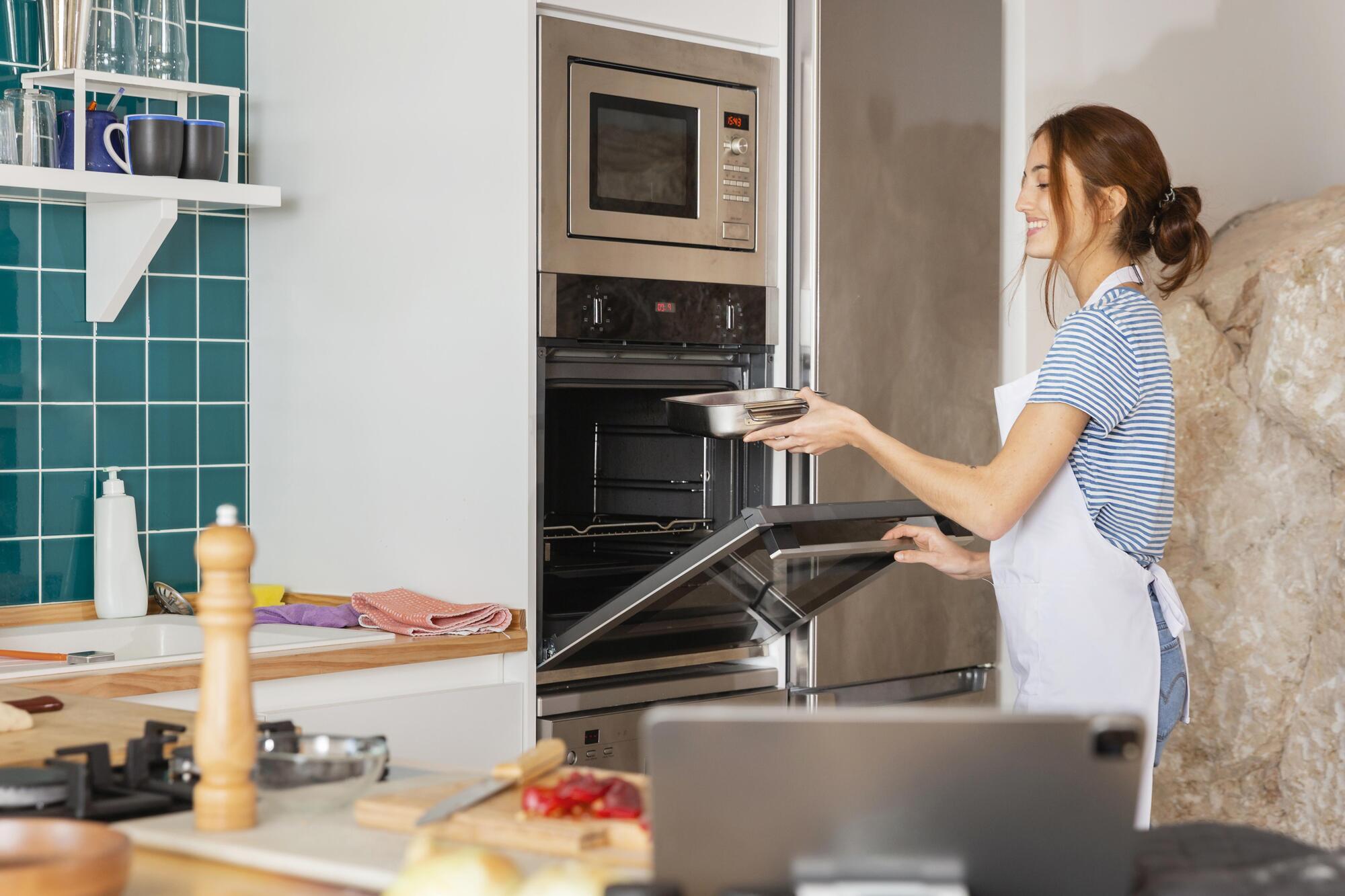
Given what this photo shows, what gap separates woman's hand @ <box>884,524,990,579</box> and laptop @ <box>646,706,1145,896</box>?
1.26m

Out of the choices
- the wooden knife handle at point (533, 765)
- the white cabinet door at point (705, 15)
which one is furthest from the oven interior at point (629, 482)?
the wooden knife handle at point (533, 765)

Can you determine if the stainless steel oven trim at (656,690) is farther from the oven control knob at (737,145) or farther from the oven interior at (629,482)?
the oven control knob at (737,145)

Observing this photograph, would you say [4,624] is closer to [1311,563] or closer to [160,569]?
[160,569]

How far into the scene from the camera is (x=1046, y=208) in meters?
1.97

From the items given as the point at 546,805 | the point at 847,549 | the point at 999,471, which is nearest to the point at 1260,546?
the point at 847,549

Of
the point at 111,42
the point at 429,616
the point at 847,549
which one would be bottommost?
the point at 429,616

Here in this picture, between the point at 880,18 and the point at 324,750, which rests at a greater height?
the point at 880,18

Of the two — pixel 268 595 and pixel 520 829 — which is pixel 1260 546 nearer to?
pixel 268 595

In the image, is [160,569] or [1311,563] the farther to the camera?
[1311,563]

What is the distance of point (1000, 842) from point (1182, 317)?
2397 mm

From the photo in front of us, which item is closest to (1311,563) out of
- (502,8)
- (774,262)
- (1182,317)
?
(1182,317)

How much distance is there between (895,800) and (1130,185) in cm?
126

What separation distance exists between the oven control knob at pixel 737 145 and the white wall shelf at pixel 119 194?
800 mm

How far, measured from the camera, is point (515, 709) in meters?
2.38
